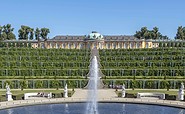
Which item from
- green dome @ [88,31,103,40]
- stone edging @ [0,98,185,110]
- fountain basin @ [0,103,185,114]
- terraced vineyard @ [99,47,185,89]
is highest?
green dome @ [88,31,103,40]

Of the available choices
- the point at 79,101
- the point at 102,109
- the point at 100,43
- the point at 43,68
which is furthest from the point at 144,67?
the point at 100,43

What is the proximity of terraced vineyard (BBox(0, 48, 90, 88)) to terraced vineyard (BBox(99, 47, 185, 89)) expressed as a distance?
549 centimetres

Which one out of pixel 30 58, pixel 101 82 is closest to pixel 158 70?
pixel 101 82

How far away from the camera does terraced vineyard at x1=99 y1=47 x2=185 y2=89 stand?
1970 inches

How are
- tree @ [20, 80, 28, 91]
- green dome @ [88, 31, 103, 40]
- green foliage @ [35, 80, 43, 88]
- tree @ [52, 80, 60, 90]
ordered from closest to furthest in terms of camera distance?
1. tree @ [20, 80, 28, 91]
2. tree @ [52, 80, 60, 90]
3. green foliage @ [35, 80, 43, 88]
4. green dome @ [88, 31, 103, 40]

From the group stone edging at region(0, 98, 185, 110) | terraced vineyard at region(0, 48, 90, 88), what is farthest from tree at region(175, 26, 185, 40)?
stone edging at region(0, 98, 185, 110)

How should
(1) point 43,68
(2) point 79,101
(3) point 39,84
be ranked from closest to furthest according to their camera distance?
(2) point 79,101 < (3) point 39,84 < (1) point 43,68

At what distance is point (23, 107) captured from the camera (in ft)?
109

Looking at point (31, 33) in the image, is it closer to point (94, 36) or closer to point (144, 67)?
point (94, 36)

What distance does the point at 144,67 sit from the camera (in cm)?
6141

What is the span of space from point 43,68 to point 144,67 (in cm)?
2193

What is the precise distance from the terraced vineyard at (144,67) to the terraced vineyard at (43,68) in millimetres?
5486

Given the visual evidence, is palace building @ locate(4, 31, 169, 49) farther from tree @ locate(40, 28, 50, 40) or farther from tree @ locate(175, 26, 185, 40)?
tree @ locate(175, 26, 185, 40)

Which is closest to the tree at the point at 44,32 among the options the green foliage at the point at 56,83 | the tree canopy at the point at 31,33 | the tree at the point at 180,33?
the tree canopy at the point at 31,33
